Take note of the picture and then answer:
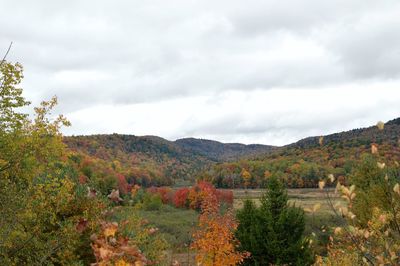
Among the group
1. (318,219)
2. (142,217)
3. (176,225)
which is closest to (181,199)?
(176,225)

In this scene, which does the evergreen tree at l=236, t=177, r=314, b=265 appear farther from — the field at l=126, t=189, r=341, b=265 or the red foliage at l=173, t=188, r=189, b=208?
the red foliage at l=173, t=188, r=189, b=208

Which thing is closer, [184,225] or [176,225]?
[176,225]

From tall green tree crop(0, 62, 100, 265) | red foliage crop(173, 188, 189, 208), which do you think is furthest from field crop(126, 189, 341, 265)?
tall green tree crop(0, 62, 100, 265)

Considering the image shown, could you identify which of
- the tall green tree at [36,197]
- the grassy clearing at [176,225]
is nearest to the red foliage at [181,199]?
the grassy clearing at [176,225]

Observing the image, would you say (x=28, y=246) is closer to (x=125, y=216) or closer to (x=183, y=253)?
(x=125, y=216)

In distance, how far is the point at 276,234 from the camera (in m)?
27.6

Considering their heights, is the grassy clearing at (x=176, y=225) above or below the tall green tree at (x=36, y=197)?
below

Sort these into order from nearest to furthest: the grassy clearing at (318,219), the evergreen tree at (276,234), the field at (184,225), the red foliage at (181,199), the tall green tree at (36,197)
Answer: the tall green tree at (36,197) → the evergreen tree at (276,234) → the grassy clearing at (318,219) → the field at (184,225) → the red foliage at (181,199)

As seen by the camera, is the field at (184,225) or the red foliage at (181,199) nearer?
the field at (184,225)

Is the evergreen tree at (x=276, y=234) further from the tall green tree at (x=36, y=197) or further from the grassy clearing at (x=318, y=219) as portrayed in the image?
the tall green tree at (x=36, y=197)

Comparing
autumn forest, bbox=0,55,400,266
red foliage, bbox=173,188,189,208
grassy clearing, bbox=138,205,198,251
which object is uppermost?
autumn forest, bbox=0,55,400,266

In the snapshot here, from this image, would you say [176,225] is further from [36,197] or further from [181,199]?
[36,197]

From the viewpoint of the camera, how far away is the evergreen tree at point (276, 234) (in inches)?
1078

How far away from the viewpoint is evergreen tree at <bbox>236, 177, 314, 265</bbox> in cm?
2739
